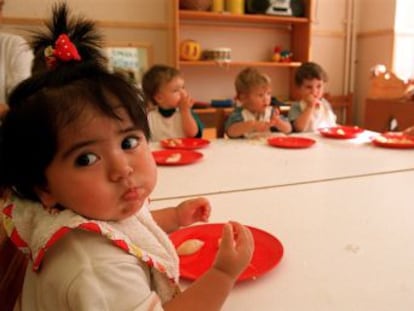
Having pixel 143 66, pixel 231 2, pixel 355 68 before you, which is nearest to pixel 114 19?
pixel 143 66

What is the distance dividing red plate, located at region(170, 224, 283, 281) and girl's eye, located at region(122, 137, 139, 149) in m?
0.20

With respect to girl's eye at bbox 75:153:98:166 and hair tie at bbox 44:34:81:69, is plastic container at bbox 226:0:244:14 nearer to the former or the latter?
Result: hair tie at bbox 44:34:81:69

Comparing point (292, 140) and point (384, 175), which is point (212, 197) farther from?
point (292, 140)

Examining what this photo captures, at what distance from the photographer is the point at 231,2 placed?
3010mm

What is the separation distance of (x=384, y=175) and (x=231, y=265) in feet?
2.63

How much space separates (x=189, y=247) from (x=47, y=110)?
1.05 ft

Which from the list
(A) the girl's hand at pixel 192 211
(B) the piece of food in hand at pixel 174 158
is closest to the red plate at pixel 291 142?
(B) the piece of food in hand at pixel 174 158

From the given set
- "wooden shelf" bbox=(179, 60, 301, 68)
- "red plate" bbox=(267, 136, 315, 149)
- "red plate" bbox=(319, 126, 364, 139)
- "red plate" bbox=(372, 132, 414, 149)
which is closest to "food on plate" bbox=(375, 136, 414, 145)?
"red plate" bbox=(372, 132, 414, 149)

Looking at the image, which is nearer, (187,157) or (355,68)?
(187,157)

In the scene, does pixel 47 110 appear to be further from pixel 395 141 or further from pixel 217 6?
pixel 217 6

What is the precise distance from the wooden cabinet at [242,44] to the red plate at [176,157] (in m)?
1.74

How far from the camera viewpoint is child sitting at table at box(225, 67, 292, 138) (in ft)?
6.37

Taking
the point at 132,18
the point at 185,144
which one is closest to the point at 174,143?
the point at 185,144

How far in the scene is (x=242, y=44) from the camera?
Result: 3.35 meters
